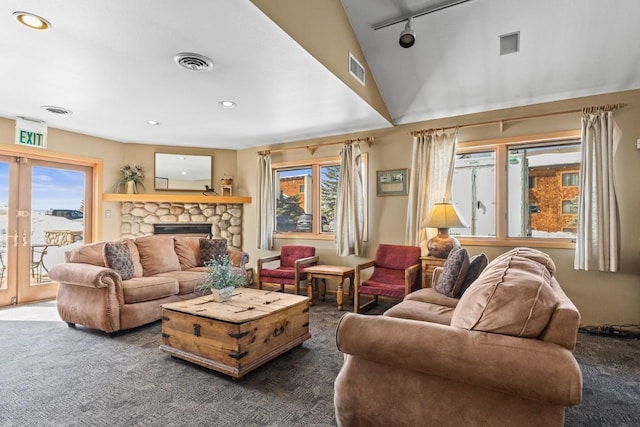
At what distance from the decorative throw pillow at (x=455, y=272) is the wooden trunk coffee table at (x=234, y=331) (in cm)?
124

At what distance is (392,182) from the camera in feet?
15.3

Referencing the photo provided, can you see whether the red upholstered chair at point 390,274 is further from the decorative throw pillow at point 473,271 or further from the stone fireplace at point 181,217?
the stone fireplace at point 181,217

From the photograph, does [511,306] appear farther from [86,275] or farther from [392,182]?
[86,275]

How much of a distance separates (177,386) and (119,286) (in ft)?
5.03

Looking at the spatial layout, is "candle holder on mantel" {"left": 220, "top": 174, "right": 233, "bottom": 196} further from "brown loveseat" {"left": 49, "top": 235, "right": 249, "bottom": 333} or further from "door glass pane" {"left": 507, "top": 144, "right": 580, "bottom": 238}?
"door glass pane" {"left": 507, "top": 144, "right": 580, "bottom": 238}

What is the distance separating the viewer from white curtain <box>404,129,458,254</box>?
4.16 meters

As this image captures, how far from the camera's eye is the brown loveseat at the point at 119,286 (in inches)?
127

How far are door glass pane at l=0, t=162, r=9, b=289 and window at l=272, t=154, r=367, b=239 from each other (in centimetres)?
357

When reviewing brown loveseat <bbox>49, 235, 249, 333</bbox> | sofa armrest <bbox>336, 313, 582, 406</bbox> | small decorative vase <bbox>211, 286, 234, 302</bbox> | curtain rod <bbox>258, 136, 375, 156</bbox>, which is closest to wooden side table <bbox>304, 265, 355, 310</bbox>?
brown loveseat <bbox>49, 235, 249, 333</bbox>

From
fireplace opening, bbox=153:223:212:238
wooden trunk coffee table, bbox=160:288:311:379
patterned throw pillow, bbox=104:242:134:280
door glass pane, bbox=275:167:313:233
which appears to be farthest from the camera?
fireplace opening, bbox=153:223:212:238

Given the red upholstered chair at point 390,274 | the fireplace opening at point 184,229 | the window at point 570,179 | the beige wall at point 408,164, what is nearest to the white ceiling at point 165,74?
the beige wall at point 408,164

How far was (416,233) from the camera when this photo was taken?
4324 millimetres

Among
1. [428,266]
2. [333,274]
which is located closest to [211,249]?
[333,274]

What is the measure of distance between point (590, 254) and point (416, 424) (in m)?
3.03
